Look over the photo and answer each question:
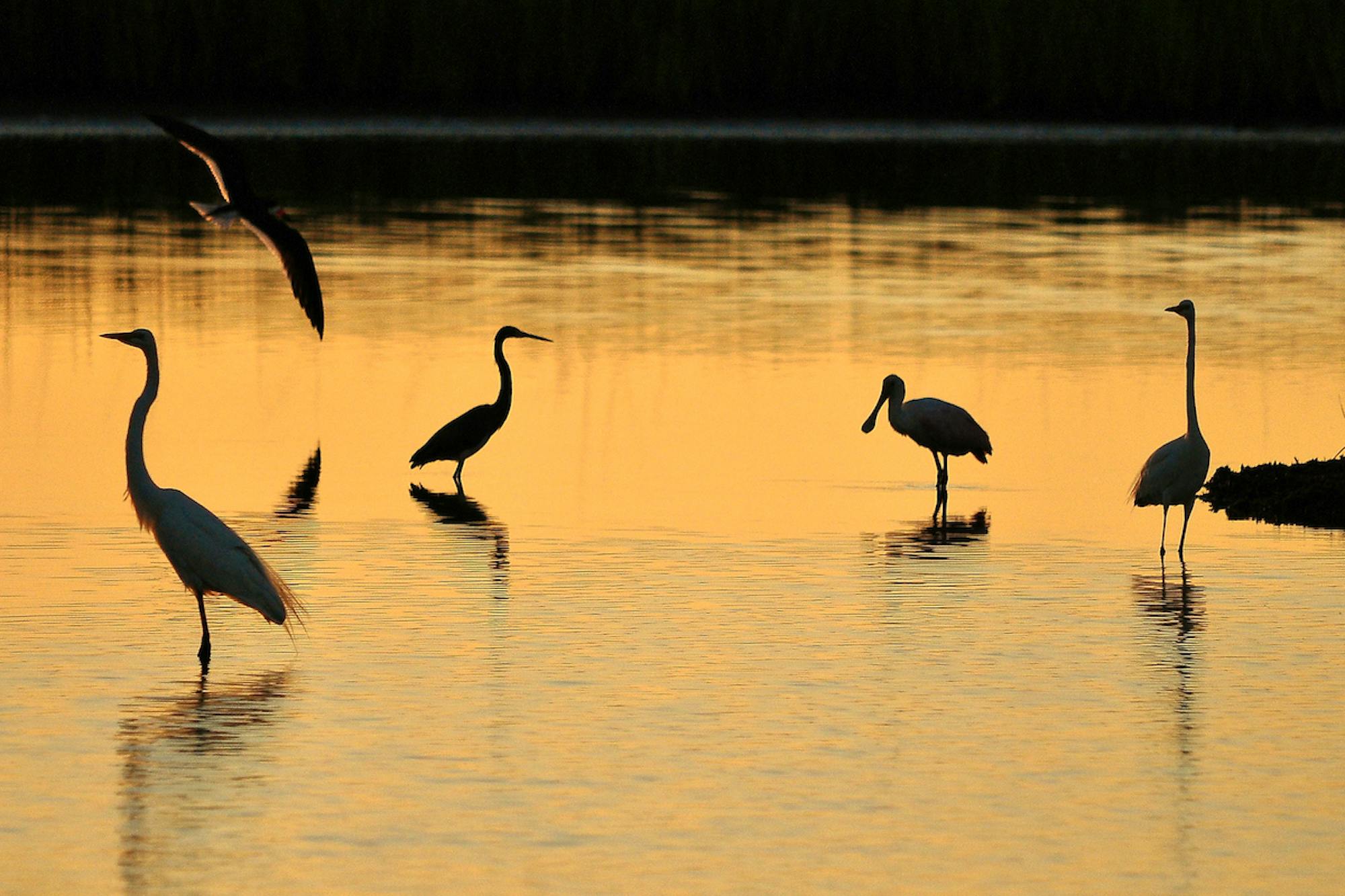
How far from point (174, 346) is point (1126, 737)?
13.9 meters

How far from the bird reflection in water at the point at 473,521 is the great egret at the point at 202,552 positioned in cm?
161

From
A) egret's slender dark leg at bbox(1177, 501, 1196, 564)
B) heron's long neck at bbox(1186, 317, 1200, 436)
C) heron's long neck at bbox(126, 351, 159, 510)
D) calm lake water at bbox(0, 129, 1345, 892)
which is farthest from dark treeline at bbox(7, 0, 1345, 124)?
heron's long neck at bbox(126, 351, 159, 510)

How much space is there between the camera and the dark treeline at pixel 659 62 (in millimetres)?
54000

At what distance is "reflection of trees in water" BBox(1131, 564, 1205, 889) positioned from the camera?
9.27 meters

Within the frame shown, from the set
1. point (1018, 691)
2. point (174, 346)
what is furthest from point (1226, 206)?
point (1018, 691)

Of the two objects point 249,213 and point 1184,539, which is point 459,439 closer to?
point 249,213

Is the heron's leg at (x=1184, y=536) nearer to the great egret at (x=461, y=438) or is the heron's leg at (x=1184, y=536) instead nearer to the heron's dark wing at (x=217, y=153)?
the great egret at (x=461, y=438)

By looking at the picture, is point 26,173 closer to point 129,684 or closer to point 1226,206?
point 1226,206

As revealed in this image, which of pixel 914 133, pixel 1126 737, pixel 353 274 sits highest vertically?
pixel 914 133

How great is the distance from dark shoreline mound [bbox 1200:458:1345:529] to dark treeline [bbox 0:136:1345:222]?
23.5 m

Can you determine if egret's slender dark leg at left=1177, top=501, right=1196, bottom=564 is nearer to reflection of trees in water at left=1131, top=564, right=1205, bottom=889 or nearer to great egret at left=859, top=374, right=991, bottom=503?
reflection of trees in water at left=1131, top=564, right=1205, bottom=889

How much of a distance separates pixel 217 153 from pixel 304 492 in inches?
91.7

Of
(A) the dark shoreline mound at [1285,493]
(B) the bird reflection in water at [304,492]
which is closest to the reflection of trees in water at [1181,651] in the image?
(A) the dark shoreline mound at [1285,493]

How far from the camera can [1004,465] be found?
57.7 feet
